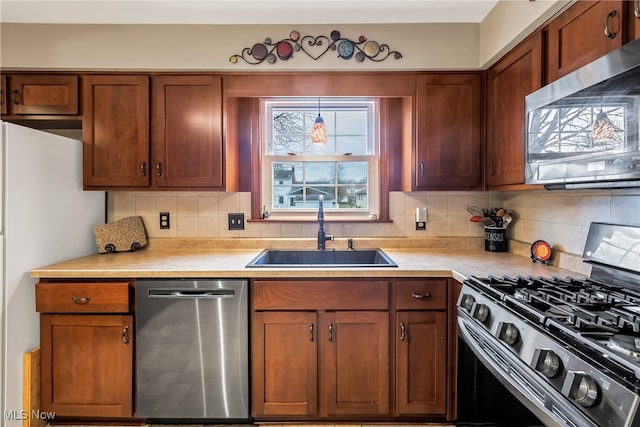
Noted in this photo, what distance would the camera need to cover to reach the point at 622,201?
1555mm

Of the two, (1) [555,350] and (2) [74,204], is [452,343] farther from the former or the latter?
(2) [74,204]

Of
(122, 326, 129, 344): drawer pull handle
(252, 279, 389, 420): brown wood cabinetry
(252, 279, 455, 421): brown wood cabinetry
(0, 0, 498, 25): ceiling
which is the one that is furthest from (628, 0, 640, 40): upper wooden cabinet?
(122, 326, 129, 344): drawer pull handle

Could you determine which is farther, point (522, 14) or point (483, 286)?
point (522, 14)

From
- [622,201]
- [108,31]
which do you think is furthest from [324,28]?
[622,201]

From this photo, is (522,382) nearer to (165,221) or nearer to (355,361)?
(355,361)

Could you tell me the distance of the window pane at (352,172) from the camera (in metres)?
2.65

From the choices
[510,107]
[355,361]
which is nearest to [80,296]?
→ [355,361]

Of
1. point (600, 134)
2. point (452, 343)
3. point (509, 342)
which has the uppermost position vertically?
point (600, 134)

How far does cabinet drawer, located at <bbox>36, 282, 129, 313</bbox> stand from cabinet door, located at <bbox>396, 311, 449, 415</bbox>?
56.6 inches

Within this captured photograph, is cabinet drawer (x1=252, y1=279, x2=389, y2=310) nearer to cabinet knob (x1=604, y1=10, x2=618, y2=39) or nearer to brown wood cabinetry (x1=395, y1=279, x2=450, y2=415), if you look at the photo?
brown wood cabinetry (x1=395, y1=279, x2=450, y2=415)

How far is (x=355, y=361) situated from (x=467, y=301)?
2.26 ft

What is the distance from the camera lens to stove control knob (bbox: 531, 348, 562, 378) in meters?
0.96

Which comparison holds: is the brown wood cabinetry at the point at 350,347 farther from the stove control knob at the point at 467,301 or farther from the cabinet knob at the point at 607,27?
the cabinet knob at the point at 607,27

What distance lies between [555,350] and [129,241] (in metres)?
2.40
